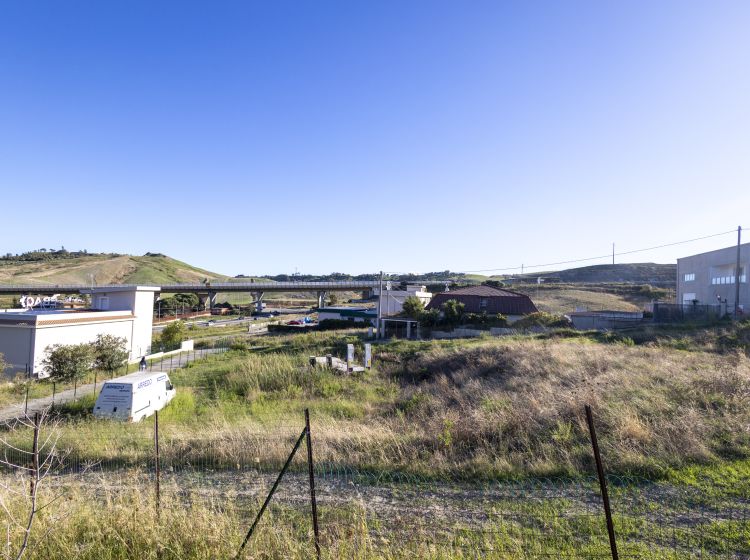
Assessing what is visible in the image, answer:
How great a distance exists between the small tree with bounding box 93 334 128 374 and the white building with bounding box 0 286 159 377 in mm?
2913

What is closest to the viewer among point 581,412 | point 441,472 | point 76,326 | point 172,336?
point 441,472

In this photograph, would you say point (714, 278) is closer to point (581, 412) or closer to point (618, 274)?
point (581, 412)

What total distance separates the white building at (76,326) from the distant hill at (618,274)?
384 feet

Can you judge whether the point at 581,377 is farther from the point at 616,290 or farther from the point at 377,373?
the point at 616,290

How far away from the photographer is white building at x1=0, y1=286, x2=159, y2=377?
83.8 ft

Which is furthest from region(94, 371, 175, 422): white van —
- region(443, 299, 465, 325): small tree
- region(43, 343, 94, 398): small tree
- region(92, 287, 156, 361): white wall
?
region(443, 299, 465, 325): small tree

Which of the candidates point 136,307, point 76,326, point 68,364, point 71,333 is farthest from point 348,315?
point 68,364

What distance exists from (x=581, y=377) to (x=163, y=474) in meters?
12.4

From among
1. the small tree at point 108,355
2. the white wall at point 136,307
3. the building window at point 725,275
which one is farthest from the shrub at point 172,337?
the building window at point 725,275

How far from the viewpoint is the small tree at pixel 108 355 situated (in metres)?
25.6

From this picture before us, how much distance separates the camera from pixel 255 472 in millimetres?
7949

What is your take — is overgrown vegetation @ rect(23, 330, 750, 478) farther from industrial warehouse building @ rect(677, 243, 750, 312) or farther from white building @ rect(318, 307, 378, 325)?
white building @ rect(318, 307, 378, 325)

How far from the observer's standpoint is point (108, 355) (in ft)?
85.1

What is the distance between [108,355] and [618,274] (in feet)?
461
